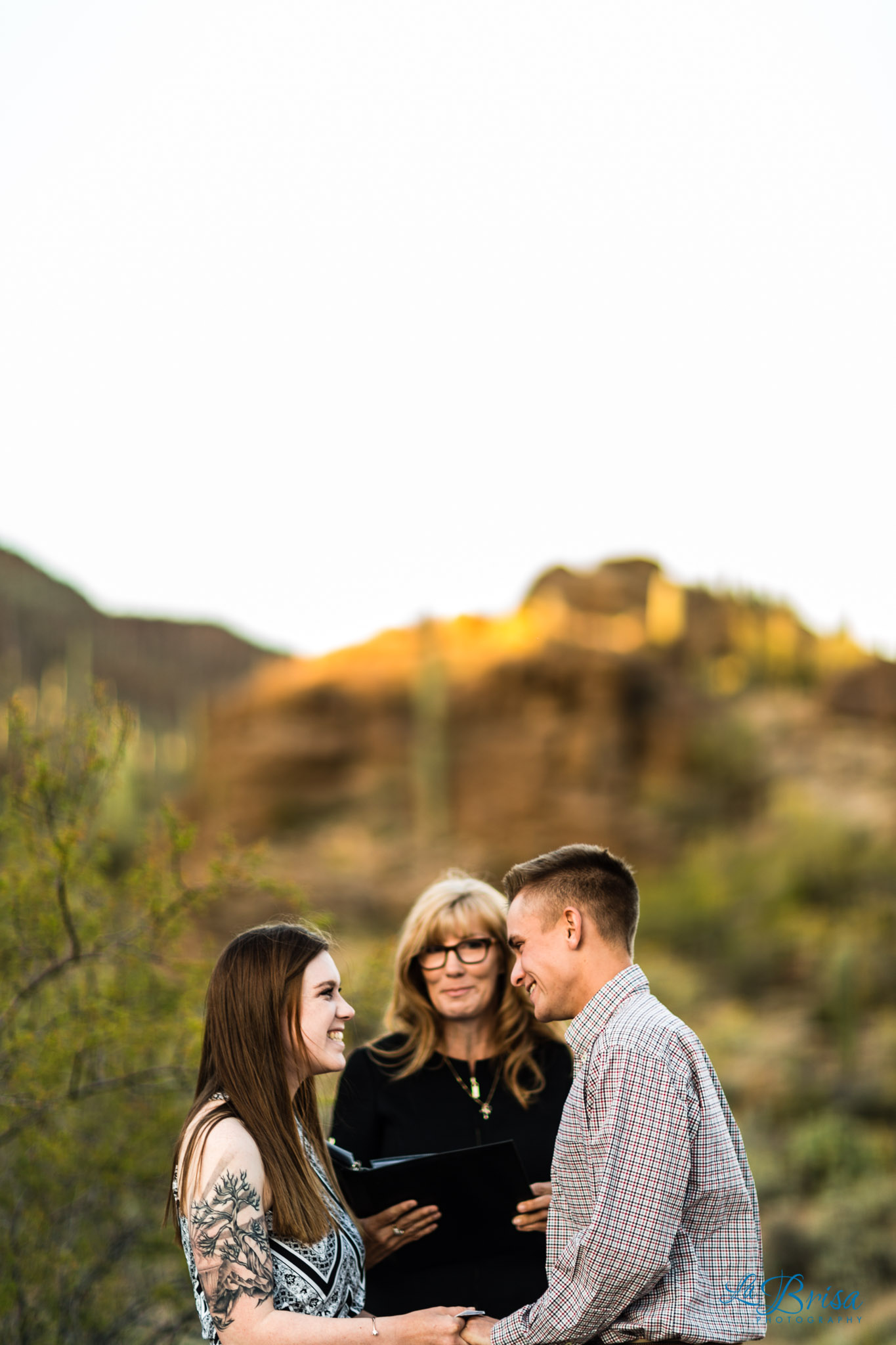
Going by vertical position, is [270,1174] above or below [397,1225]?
above

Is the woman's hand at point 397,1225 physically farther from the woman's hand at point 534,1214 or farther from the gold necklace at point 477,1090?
the gold necklace at point 477,1090

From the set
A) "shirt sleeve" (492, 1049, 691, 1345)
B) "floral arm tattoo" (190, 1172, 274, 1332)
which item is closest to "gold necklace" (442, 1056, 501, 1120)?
"shirt sleeve" (492, 1049, 691, 1345)

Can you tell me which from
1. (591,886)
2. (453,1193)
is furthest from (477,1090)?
(591,886)

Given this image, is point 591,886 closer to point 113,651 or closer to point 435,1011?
point 435,1011

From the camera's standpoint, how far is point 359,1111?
125 inches

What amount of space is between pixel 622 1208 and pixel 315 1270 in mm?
654

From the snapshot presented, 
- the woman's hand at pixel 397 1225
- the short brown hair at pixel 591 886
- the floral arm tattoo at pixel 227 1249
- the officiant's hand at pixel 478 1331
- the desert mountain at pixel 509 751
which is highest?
the desert mountain at pixel 509 751

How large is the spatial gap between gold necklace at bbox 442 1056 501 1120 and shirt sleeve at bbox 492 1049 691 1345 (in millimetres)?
985

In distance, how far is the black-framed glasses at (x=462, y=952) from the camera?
329 cm

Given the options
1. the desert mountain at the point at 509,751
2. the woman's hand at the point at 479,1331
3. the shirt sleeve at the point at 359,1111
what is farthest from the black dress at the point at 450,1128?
the desert mountain at the point at 509,751

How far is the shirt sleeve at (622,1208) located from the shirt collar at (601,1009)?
0.14 meters

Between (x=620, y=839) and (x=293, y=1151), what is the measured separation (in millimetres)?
20753

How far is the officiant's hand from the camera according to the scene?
2283 mm

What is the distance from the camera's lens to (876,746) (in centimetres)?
2430
